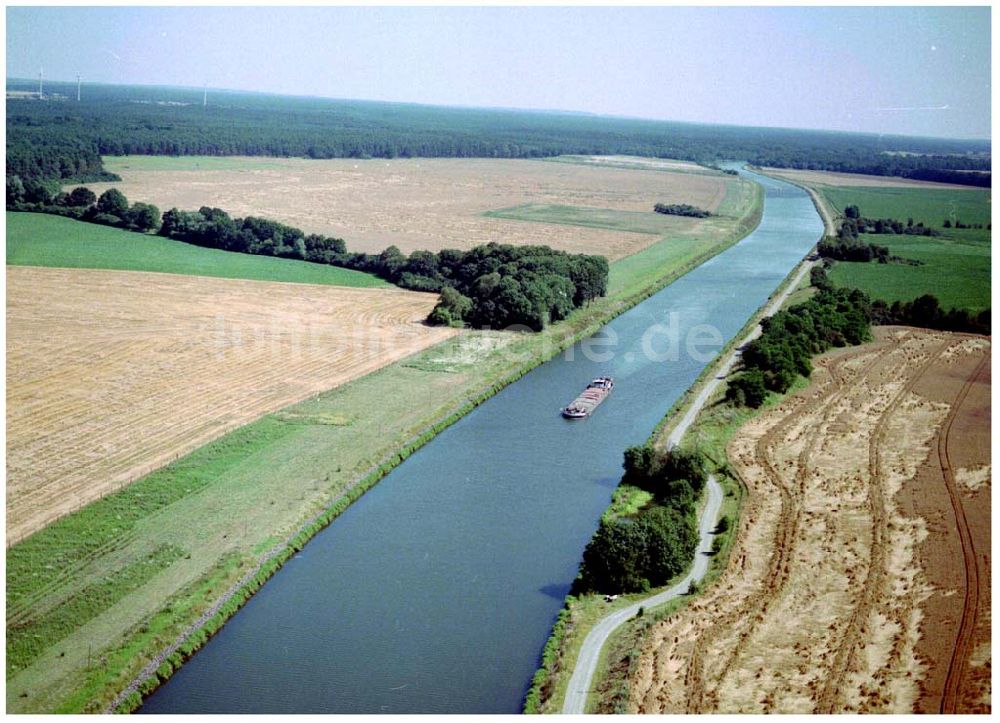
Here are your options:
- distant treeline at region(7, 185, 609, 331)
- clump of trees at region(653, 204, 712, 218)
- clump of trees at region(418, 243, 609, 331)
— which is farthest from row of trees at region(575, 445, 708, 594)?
clump of trees at region(653, 204, 712, 218)

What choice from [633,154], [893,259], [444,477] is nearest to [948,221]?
[893,259]

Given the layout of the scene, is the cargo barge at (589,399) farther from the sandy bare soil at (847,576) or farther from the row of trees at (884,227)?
the row of trees at (884,227)

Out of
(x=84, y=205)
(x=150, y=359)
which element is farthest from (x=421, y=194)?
(x=150, y=359)

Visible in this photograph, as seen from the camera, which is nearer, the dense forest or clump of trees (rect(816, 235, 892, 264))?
clump of trees (rect(816, 235, 892, 264))

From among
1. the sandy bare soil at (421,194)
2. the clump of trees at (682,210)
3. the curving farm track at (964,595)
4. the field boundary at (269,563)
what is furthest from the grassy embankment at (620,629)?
the clump of trees at (682,210)

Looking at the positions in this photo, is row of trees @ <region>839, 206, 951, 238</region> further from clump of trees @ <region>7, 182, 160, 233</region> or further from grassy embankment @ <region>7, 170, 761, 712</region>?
clump of trees @ <region>7, 182, 160, 233</region>

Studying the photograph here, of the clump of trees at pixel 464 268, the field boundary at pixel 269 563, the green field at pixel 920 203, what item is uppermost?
the green field at pixel 920 203

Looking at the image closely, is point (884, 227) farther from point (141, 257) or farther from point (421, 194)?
point (141, 257)

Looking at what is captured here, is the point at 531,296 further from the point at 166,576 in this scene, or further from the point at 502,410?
the point at 166,576
